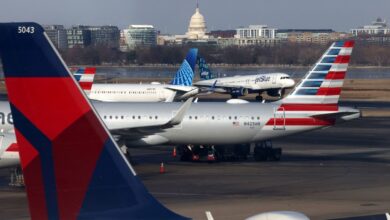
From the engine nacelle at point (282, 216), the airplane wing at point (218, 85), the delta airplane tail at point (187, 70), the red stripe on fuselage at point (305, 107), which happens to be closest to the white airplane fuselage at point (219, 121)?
the red stripe on fuselage at point (305, 107)

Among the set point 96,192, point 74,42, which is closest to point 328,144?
point 96,192

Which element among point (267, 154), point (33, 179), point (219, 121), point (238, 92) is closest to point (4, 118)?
point (219, 121)

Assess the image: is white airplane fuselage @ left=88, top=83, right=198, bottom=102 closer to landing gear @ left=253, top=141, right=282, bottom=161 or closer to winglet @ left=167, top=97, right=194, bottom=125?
landing gear @ left=253, top=141, right=282, bottom=161


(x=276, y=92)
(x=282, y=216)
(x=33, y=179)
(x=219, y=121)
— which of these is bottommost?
(x=276, y=92)

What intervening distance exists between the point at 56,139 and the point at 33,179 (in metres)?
0.42

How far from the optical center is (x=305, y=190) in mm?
32125

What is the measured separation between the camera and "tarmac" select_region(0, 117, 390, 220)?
27562 millimetres

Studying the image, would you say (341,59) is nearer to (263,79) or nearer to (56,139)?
(56,139)

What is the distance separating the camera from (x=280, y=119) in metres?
41.7

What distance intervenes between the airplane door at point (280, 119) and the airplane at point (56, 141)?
107 ft

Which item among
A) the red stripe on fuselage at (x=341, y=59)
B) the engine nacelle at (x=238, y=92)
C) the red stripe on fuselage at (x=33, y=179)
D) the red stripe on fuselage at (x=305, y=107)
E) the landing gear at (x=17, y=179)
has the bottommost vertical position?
the engine nacelle at (x=238, y=92)

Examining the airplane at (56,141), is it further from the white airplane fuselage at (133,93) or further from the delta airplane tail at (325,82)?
the white airplane fuselage at (133,93)

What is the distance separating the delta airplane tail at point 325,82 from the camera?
4312 cm

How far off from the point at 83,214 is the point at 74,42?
7450 inches
